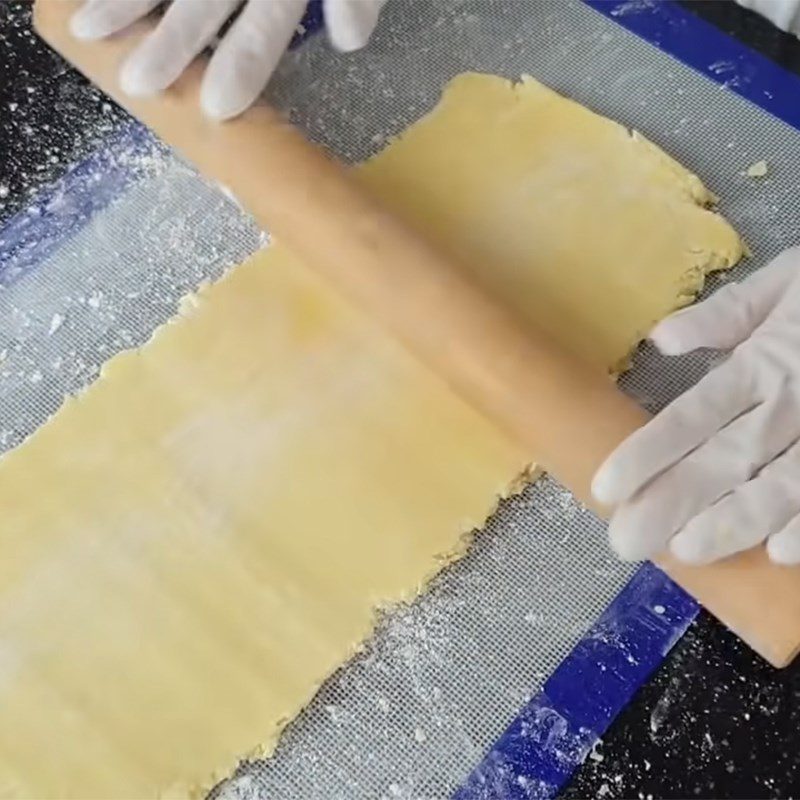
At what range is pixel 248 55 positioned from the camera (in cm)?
131

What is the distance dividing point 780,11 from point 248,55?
712 millimetres

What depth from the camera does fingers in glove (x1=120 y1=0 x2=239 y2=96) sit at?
1.29 m

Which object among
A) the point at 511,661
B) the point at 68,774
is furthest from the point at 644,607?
the point at 68,774

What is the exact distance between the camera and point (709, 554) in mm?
1021

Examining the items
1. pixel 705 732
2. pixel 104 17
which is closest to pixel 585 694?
pixel 705 732

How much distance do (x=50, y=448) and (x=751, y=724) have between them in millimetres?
753

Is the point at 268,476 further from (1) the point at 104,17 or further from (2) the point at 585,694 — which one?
(1) the point at 104,17

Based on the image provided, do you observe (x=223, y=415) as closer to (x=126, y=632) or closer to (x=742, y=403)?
(x=126, y=632)

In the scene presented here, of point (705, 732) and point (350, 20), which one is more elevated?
point (350, 20)

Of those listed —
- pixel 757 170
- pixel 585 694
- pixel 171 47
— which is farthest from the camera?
pixel 757 170

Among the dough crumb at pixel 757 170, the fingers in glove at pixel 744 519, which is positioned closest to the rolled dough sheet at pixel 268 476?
the dough crumb at pixel 757 170

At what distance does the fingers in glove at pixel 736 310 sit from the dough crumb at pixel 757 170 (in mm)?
277

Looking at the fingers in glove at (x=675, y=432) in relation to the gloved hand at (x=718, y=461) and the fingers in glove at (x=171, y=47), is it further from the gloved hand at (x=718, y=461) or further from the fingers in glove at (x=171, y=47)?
the fingers in glove at (x=171, y=47)

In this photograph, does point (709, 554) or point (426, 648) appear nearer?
point (709, 554)
